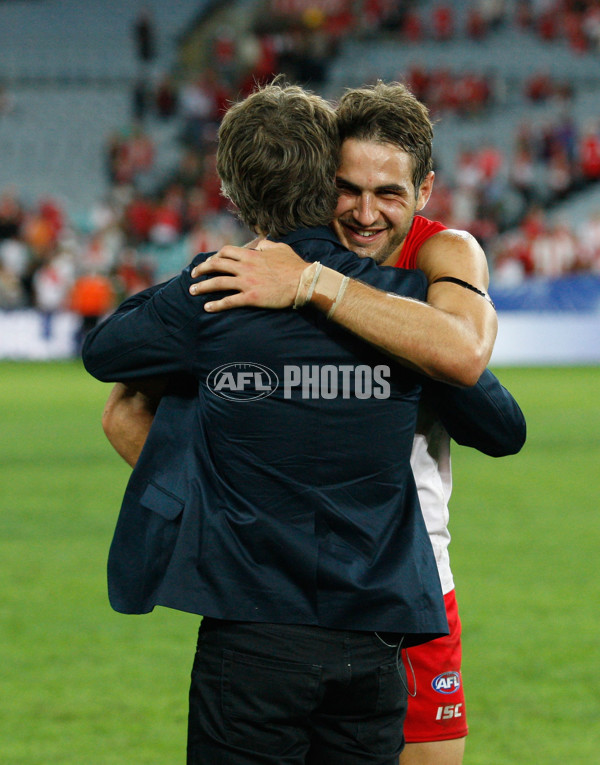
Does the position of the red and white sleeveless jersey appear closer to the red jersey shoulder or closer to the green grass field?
the red jersey shoulder

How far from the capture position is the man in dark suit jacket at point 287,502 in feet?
7.02

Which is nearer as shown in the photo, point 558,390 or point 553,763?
point 553,763

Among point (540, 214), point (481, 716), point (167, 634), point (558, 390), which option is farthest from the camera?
point (540, 214)

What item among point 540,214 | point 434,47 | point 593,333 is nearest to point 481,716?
point 593,333

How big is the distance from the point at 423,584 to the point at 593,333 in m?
17.5

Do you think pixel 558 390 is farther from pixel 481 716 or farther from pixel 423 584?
pixel 423 584

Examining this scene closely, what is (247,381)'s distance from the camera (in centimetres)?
217

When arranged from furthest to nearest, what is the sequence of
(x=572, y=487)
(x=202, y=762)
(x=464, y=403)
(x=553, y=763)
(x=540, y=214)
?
(x=540, y=214) < (x=572, y=487) < (x=553, y=763) < (x=464, y=403) < (x=202, y=762)

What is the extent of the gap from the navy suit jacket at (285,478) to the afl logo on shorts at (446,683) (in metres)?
0.73

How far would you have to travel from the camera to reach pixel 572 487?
8.74 m

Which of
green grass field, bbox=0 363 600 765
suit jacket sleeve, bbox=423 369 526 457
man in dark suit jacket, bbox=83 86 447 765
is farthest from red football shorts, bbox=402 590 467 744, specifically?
green grass field, bbox=0 363 600 765

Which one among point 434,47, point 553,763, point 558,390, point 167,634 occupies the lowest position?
point 553,763

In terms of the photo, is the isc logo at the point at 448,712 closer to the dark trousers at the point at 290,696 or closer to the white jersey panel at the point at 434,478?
the white jersey panel at the point at 434,478

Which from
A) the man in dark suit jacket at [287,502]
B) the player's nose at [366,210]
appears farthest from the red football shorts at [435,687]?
the player's nose at [366,210]
